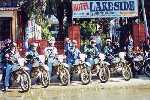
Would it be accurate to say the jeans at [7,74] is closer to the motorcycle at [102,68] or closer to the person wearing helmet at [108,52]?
the motorcycle at [102,68]

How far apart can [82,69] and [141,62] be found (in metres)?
2.83

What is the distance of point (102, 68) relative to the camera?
1752 cm

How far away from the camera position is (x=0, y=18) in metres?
26.0

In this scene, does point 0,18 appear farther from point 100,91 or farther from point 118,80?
point 100,91

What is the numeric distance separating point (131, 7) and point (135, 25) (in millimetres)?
825

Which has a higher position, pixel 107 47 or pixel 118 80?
pixel 107 47

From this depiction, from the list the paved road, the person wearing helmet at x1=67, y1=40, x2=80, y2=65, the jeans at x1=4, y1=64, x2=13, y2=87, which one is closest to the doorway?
the paved road

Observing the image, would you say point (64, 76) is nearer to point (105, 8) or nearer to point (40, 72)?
point (40, 72)

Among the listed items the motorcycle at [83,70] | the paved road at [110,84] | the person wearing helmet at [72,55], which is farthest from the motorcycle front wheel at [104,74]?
the person wearing helmet at [72,55]

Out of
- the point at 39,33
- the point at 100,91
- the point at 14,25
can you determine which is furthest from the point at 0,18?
the point at 100,91

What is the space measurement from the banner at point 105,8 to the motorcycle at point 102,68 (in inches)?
192

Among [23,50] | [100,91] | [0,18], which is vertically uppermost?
[0,18]

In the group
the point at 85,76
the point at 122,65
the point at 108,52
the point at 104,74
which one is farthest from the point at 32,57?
the point at 122,65

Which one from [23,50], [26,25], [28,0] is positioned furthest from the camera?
[26,25]
